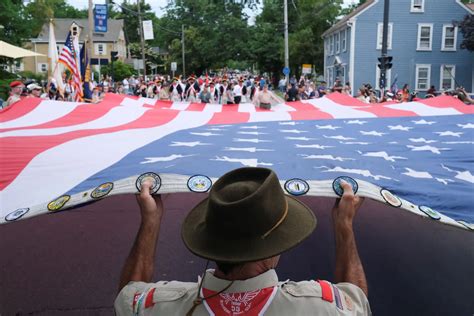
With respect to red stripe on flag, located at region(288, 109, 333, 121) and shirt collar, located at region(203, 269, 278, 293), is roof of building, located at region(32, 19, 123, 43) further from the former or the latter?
shirt collar, located at region(203, 269, 278, 293)

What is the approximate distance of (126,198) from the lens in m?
6.63

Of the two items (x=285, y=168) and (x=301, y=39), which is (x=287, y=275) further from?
(x=301, y=39)

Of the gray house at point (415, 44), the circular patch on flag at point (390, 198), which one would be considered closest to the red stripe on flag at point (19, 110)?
the circular patch on flag at point (390, 198)

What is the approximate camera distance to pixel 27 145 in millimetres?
4262

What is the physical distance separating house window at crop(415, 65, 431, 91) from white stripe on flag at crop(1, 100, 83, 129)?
89.8 feet

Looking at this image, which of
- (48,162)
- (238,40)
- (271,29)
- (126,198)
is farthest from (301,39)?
(48,162)

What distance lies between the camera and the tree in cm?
2681

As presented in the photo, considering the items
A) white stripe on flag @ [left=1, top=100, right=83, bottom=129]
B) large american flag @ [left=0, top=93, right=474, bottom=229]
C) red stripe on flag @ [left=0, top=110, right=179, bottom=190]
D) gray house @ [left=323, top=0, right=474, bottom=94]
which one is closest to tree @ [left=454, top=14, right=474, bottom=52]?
gray house @ [left=323, top=0, right=474, bottom=94]

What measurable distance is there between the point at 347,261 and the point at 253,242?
524 millimetres

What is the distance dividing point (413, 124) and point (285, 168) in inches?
119

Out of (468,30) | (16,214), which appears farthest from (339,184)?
(468,30)

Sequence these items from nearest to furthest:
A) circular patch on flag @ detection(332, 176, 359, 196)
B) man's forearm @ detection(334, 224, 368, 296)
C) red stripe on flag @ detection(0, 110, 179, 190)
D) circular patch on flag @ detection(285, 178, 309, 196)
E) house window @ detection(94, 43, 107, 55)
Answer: man's forearm @ detection(334, 224, 368, 296) < circular patch on flag @ detection(332, 176, 359, 196) < circular patch on flag @ detection(285, 178, 309, 196) < red stripe on flag @ detection(0, 110, 179, 190) < house window @ detection(94, 43, 107, 55)

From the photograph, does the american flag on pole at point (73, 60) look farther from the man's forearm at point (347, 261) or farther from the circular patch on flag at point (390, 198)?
the man's forearm at point (347, 261)

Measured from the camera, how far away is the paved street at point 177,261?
148 inches
